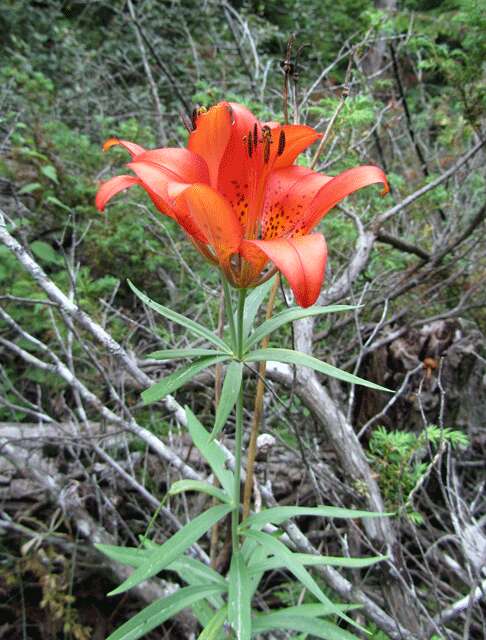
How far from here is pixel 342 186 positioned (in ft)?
2.20

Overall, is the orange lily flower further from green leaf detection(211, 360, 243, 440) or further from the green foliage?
the green foliage

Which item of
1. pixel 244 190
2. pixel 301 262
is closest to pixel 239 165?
pixel 244 190

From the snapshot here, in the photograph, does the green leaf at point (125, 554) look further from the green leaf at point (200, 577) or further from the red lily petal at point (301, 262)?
the red lily petal at point (301, 262)

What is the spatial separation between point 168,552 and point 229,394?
0.26 meters

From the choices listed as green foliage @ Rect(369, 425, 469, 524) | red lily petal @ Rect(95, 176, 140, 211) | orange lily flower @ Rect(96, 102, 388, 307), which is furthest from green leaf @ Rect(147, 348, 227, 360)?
green foliage @ Rect(369, 425, 469, 524)

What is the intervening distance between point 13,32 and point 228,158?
5.31 m

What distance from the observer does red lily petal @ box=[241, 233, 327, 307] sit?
555mm

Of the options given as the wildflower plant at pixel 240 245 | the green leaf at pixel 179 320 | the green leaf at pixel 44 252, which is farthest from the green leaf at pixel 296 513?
the green leaf at pixel 44 252

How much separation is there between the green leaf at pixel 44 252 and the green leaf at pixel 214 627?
6.23 feet

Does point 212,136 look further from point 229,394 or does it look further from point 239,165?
point 229,394

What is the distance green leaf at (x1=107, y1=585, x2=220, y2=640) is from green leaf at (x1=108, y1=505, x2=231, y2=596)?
0.09 metres

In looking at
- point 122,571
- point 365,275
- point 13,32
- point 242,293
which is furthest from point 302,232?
point 13,32

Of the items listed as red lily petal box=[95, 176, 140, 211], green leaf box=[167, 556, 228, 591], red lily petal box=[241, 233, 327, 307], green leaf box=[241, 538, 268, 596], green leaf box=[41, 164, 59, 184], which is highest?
red lily petal box=[241, 233, 327, 307]

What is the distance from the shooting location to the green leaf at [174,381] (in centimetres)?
71
